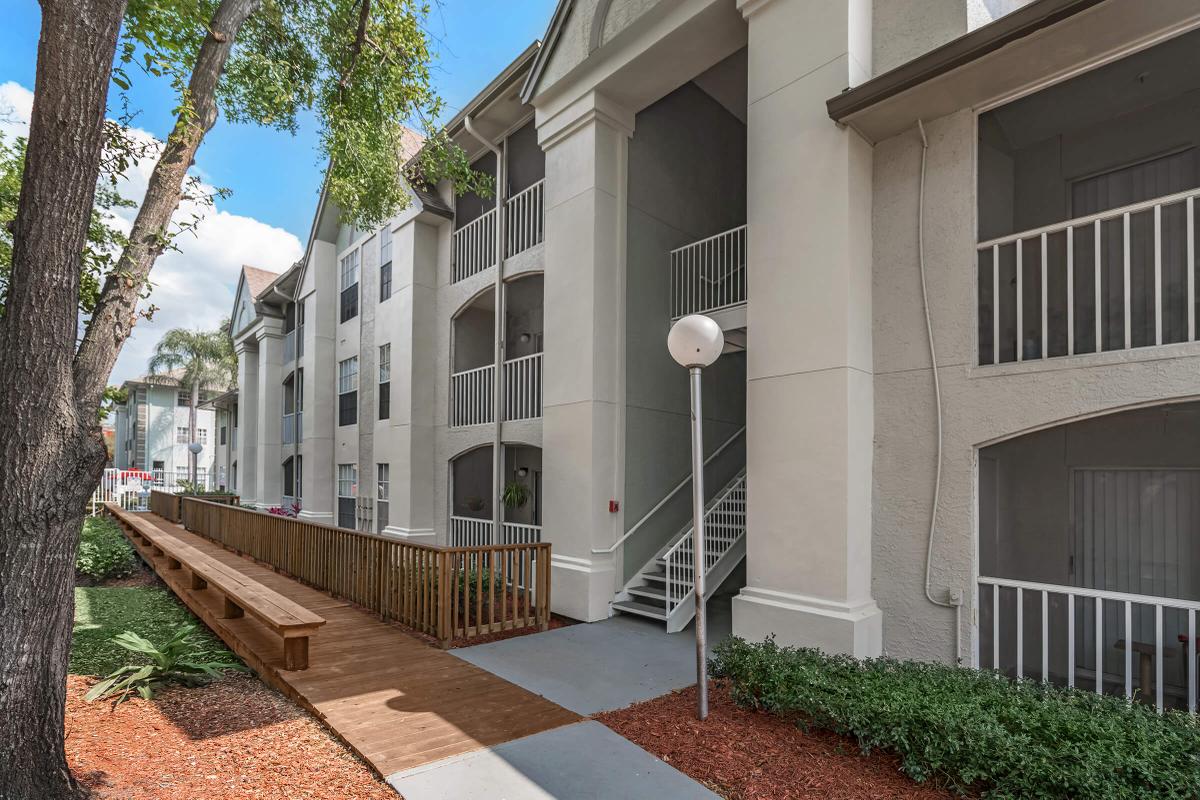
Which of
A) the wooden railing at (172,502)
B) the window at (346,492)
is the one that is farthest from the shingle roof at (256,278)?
the window at (346,492)

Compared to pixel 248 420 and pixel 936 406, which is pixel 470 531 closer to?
pixel 936 406

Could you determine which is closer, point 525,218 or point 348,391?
point 525,218

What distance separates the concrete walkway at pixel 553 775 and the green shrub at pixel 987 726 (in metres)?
1.11

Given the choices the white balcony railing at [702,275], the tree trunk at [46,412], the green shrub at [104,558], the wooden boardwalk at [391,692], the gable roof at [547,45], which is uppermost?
the gable roof at [547,45]

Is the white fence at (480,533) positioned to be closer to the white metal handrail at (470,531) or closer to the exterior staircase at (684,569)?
the white metal handrail at (470,531)

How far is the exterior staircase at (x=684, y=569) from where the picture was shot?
25.8 ft

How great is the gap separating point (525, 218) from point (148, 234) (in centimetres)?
741

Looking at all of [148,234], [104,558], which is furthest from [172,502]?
[148,234]

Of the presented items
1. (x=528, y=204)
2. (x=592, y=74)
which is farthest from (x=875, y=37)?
(x=528, y=204)

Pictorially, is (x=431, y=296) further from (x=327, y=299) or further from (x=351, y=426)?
(x=327, y=299)

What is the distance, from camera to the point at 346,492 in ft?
55.8

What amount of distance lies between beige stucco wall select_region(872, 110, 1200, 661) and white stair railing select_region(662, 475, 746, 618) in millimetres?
2565

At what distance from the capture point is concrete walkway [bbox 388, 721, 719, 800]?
384cm

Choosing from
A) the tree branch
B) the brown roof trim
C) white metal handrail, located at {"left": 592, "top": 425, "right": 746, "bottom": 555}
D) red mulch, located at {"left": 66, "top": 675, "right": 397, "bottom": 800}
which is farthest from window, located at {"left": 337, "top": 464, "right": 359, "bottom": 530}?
the brown roof trim
